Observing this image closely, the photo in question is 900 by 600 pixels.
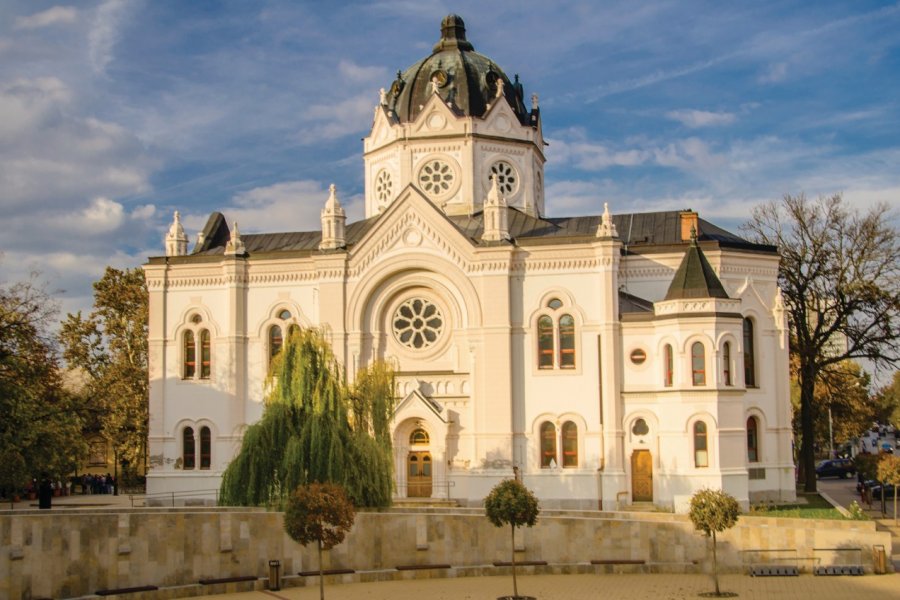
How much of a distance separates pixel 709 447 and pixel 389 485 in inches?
551

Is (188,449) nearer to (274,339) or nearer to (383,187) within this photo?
(274,339)

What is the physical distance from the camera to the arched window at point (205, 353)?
5219 centimetres

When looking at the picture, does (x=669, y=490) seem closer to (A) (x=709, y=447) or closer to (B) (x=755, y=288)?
(A) (x=709, y=447)

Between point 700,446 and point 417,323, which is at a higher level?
point 417,323

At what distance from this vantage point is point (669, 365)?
4553 centimetres

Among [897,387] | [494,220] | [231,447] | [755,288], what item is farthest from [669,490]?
[897,387]

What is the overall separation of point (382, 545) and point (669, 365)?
1672cm

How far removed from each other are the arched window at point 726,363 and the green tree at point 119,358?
3135 centimetres

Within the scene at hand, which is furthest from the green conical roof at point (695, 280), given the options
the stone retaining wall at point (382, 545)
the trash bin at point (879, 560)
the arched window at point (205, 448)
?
the arched window at point (205, 448)

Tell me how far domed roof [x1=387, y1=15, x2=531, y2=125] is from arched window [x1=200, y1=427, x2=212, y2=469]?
1796cm

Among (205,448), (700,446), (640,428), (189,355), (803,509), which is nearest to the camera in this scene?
(803,509)

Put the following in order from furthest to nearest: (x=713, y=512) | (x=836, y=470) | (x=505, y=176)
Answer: (x=836, y=470), (x=505, y=176), (x=713, y=512)

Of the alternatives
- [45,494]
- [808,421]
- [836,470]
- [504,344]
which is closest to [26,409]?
[45,494]

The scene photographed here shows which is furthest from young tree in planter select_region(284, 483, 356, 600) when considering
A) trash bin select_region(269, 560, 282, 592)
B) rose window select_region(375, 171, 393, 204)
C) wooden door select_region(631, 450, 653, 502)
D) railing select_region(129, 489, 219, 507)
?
rose window select_region(375, 171, 393, 204)
